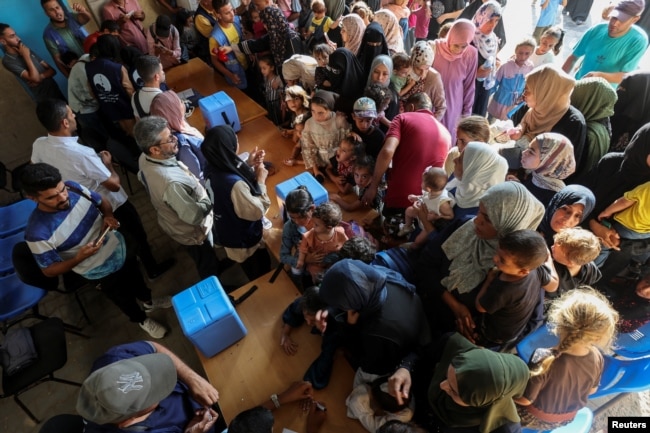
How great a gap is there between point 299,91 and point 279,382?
2.43m

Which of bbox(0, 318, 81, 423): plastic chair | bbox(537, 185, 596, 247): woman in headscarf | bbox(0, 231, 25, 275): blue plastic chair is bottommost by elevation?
bbox(0, 318, 81, 423): plastic chair

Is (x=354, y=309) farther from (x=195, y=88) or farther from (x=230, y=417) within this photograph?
(x=195, y=88)

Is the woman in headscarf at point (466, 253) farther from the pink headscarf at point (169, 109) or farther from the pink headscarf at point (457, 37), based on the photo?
the pink headscarf at point (169, 109)

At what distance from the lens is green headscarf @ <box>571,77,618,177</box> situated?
108 inches

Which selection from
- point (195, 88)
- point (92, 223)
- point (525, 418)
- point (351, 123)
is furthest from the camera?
point (195, 88)

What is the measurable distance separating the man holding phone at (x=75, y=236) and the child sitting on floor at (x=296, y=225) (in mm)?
1311

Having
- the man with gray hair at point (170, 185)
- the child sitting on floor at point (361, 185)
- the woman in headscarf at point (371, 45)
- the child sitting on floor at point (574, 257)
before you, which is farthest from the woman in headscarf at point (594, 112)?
the man with gray hair at point (170, 185)

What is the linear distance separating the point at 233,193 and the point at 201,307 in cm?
81

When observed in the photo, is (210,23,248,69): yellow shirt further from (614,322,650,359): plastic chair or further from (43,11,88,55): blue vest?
(614,322,650,359): plastic chair

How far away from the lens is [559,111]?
272 cm

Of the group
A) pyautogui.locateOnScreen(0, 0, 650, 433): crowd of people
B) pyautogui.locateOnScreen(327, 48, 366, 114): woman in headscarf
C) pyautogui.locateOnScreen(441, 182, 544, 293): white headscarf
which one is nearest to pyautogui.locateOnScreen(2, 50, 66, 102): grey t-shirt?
pyautogui.locateOnScreen(0, 0, 650, 433): crowd of people

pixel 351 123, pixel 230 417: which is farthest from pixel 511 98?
pixel 230 417

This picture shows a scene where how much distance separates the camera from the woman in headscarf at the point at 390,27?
3791mm

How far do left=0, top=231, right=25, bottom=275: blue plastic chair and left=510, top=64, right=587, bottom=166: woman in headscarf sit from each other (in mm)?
4373
